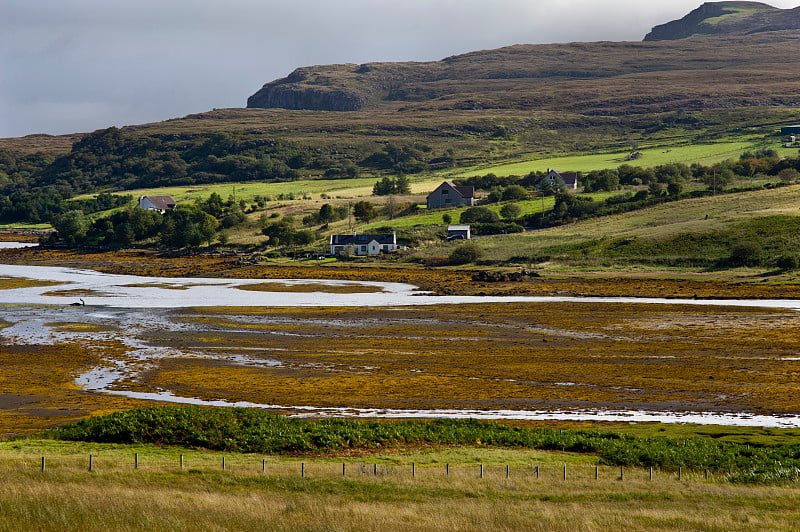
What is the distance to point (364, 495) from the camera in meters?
21.0

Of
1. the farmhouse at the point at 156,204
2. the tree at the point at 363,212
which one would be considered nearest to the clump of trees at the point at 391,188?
the tree at the point at 363,212

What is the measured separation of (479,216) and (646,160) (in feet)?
228

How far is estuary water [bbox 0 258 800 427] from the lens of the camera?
1373 inches

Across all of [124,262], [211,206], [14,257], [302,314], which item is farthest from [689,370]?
[211,206]

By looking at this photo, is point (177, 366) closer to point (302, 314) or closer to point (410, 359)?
point (410, 359)

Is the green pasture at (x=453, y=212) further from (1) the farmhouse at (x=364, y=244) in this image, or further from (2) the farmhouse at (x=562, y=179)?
(1) the farmhouse at (x=364, y=244)

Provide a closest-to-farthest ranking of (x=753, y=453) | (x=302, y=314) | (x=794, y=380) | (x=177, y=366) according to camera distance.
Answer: (x=753, y=453)
(x=794, y=380)
(x=177, y=366)
(x=302, y=314)

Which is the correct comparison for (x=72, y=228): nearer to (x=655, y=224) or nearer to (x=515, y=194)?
(x=515, y=194)

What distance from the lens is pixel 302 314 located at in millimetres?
67812

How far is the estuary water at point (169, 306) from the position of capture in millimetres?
34875

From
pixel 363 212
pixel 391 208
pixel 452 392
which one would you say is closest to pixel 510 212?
pixel 391 208

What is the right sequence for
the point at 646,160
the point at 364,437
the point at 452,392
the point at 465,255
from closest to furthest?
the point at 364,437 < the point at 452,392 < the point at 465,255 < the point at 646,160

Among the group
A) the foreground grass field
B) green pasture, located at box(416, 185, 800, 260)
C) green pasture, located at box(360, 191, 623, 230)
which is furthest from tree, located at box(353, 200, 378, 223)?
the foreground grass field

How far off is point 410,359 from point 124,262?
88.1m
